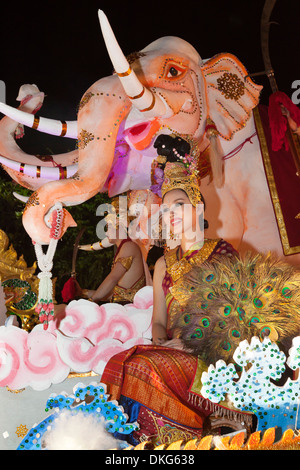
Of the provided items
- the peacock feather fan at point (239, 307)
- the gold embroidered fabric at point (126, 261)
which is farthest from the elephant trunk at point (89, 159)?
the gold embroidered fabric at point (126, 261)

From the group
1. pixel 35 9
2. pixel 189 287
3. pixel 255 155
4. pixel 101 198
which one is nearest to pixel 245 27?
pixel 255 155

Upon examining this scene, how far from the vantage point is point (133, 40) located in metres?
3.50

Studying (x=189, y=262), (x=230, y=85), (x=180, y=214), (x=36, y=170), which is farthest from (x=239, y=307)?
(x=230, y=85)

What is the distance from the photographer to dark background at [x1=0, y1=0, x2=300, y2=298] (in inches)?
129

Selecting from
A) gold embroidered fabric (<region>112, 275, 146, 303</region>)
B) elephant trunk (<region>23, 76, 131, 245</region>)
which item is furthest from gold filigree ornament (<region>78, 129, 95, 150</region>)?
gold embroidered fabric (<region>112, 275, 146, 303</region>)

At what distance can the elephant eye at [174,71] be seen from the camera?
273 centimetres

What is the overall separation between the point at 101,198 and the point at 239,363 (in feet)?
14.0

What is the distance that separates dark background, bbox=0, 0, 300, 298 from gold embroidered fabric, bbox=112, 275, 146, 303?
1160mm

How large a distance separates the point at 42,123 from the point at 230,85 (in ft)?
3.01

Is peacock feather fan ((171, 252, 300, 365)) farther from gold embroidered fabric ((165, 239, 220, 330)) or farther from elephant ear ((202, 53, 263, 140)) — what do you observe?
elephant ear ((202, 53, 263, 140))

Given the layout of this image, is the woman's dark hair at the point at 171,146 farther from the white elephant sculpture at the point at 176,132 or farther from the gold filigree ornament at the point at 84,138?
the gold filigree ornament at the point at 84,138

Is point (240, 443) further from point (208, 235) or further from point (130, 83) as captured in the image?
point (130, 83)

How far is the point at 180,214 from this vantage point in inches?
93.5

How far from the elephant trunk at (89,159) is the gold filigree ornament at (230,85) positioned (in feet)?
1.81
